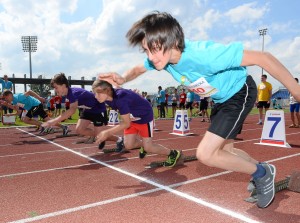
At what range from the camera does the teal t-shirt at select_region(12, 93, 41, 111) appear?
987cm

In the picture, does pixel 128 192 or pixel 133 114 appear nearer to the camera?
pixel 128 192

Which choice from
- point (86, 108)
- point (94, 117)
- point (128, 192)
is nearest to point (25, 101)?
point (86, 108)

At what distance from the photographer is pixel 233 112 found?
2764mm

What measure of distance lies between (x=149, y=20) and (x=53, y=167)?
357 cm

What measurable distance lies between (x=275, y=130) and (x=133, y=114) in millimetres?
3831

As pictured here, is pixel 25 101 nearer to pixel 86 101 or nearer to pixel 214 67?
pixel 86 101

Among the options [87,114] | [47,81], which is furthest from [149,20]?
[47,81]

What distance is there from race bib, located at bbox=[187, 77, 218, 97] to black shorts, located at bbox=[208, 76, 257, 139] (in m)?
0.23

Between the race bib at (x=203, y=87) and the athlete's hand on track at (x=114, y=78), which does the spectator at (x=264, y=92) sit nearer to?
the race bib at (x=203, y=87)

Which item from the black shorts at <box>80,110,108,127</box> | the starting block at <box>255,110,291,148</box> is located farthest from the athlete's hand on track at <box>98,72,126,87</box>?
the starting block at <box>255,110,291,148</box>

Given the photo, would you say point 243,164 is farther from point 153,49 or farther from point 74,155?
point 74,155

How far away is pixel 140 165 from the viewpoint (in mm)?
5004

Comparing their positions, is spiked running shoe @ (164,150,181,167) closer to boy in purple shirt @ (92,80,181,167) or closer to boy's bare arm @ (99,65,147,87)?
boy in purple shirt @ (92,80,181,167)

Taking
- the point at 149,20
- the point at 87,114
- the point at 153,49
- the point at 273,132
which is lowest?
the point at 273,132
